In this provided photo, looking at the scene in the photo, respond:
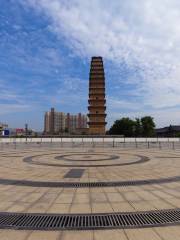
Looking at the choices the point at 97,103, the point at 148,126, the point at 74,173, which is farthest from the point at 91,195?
the point at 148,126

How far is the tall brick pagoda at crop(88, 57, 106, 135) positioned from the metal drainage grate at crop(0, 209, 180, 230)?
102 metres

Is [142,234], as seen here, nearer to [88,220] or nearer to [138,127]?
[88,220]

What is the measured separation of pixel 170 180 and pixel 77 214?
5.36m

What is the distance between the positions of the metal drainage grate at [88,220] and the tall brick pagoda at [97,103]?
102 metres

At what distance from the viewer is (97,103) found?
359 ft

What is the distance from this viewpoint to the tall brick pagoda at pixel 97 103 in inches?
4281

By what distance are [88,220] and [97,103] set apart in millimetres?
103958

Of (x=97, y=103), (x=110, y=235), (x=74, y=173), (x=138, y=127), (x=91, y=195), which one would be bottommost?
(x=110, y=235)

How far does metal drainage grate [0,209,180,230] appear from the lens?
5.56 m

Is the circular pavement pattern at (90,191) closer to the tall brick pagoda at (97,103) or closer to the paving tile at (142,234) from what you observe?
the paving tile at (142,234)

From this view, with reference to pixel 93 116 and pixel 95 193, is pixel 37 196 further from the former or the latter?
pixel 93 116

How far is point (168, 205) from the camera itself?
695 cm

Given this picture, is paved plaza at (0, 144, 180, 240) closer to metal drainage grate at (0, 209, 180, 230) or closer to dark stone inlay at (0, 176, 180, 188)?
dark stone inlay at (0, 176, 180, 188)

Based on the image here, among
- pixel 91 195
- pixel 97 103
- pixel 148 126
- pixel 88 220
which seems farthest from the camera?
pixel 97 103
